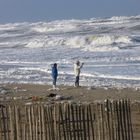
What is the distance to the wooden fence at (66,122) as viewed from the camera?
11.5 m

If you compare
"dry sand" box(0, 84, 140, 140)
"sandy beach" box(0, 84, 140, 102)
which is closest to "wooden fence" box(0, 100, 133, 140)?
"dry sand" box(0, 84, 140, 140)

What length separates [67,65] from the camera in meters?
44.0

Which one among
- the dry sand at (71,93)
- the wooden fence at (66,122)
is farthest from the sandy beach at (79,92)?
the wooden fence at (66,122)

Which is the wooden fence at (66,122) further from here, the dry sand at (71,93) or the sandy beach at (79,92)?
the sandy beach at (79,92)

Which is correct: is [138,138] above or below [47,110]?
below

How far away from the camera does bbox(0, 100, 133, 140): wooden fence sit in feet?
37.8

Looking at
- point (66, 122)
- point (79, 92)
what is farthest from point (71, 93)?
point (66, 122)

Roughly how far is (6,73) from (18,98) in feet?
51.6

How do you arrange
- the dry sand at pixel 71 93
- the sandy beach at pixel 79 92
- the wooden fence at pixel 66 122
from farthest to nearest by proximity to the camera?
1. the sandy beach at pixel 79 92
2. the dry sand at pixel 71 93
3. the wooden fence at pixel 66 122

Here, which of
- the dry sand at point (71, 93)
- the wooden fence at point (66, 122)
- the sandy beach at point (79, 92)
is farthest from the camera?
the sandy beach at point (79, 92)

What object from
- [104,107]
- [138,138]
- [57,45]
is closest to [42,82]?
[138,138]

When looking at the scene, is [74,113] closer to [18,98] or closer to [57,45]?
[18,98]

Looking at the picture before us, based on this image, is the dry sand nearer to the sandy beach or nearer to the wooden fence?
the sandy beach

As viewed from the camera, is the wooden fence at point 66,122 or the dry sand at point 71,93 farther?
the dry sand at point 71,93
